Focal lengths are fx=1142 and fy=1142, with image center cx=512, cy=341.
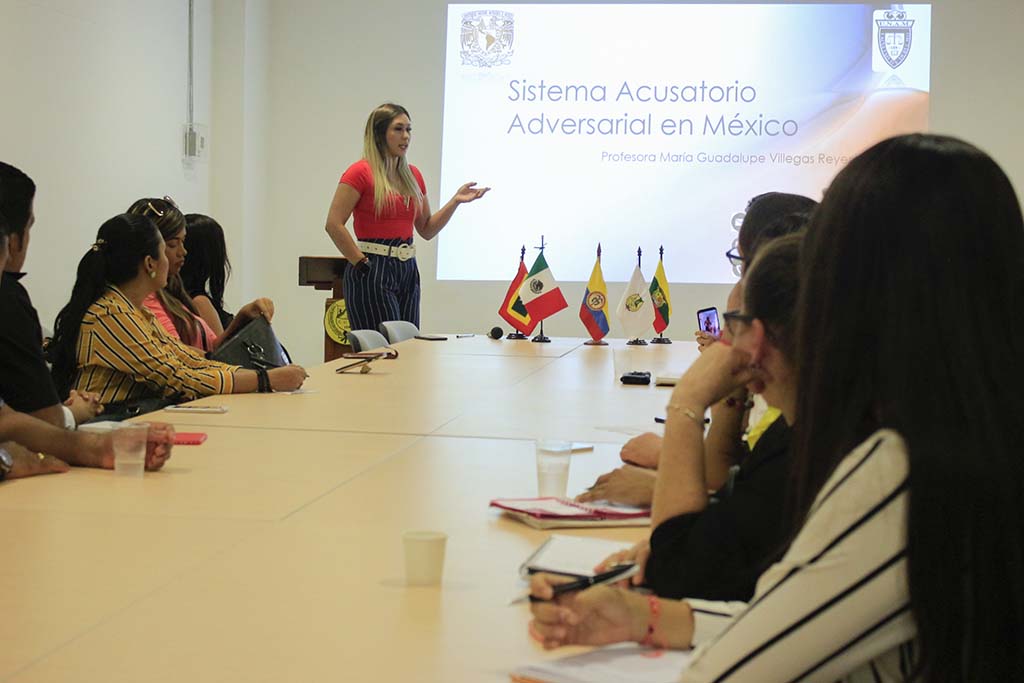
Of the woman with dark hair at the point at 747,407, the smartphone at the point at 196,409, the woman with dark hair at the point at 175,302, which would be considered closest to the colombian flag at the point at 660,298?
the woman with dark hair at the point at 175,302

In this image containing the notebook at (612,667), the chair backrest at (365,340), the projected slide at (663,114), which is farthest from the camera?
the projected slide at (663,114)

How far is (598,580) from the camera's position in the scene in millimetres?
Answer: 1349

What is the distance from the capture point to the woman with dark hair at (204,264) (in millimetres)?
4527

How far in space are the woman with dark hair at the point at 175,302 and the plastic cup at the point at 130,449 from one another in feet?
5.59

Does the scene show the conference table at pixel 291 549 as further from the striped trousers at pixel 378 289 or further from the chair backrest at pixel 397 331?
the striped trousers at pixel 378 289

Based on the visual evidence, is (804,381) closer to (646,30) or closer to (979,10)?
(646,30)

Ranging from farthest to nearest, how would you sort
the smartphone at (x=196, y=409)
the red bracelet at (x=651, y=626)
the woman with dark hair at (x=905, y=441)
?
the smartphone at (x=196, y=409) < the red bracelet at (x=651, y=626) < the woman with dark hair at (x=905, y=441)

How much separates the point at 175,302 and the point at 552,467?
2582mm

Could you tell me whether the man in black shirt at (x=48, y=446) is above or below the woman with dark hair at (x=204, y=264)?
below

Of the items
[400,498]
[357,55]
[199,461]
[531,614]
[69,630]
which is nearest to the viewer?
[69,630]

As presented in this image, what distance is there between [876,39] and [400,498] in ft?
22.1

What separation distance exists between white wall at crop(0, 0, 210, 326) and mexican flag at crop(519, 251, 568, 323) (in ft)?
8.22

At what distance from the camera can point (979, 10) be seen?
769 centimetres

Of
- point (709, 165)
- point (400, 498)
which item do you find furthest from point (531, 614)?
point (709, 165)
